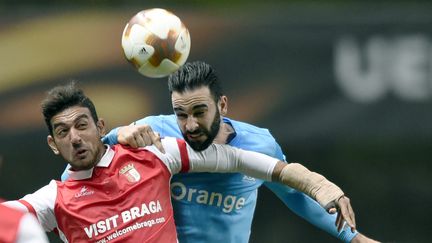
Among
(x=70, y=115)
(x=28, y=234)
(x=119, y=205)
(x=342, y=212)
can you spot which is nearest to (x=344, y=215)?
(x=342, y=212)

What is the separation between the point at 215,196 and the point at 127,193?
0.65 meters

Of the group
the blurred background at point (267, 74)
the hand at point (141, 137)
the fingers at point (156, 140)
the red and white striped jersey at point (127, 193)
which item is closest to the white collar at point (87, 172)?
the red and white striped jersey at point (127, 193)

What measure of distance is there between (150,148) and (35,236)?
2.05 meters

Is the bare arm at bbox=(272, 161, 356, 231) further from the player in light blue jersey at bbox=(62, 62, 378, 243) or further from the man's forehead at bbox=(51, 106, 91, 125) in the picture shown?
the man's forehead at bbox=(51, 106, 91, 125)

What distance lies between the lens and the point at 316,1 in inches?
427

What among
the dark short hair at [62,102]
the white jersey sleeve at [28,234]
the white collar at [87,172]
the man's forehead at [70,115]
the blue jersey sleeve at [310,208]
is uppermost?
the white jersey sleeve at [28,234]

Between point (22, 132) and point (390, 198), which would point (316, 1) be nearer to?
point (390, 198)

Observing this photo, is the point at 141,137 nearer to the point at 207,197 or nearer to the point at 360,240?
the point at 207,197

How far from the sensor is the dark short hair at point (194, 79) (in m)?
6.41

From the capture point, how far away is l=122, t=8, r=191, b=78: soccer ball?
669cm

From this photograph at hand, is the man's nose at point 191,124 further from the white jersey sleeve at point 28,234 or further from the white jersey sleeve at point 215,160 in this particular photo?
the white jersey sleeve at point 28,234

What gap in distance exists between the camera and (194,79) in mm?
6434

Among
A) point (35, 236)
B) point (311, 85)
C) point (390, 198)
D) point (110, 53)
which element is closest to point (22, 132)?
point (110, 53)

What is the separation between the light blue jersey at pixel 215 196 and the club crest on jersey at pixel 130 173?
309mm
